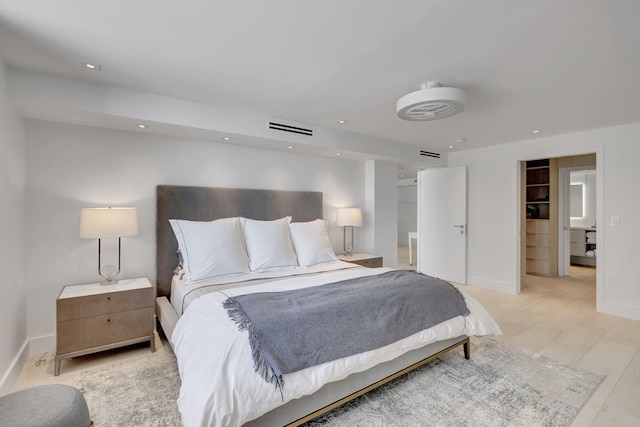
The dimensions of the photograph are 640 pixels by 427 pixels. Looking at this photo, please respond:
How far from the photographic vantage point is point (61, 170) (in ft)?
9.33

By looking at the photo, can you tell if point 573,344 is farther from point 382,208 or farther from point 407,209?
point 407,209

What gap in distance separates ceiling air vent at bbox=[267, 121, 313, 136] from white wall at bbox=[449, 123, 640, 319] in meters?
2.98

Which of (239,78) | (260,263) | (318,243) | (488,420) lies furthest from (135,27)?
(488,420)

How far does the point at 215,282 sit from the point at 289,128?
188 centimetres

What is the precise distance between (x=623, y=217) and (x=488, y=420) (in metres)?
Result: 3.40

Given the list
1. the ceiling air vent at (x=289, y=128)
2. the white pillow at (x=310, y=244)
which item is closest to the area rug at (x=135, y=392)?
the white pillow at (x=310, y=244)

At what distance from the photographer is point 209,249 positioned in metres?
2.90

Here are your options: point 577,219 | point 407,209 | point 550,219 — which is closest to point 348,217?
point 550,219

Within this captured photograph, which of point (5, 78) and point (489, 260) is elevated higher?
point (5, 78)

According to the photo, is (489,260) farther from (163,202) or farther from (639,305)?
(163,202)

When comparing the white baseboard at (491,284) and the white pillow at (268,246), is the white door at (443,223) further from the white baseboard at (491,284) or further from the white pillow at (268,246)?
the white pillow at (268,246)

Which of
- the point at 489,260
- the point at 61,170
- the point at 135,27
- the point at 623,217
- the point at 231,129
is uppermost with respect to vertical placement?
the point at 135,27

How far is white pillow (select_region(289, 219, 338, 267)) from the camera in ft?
11.2

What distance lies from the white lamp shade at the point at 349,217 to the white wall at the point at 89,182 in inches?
54.9
